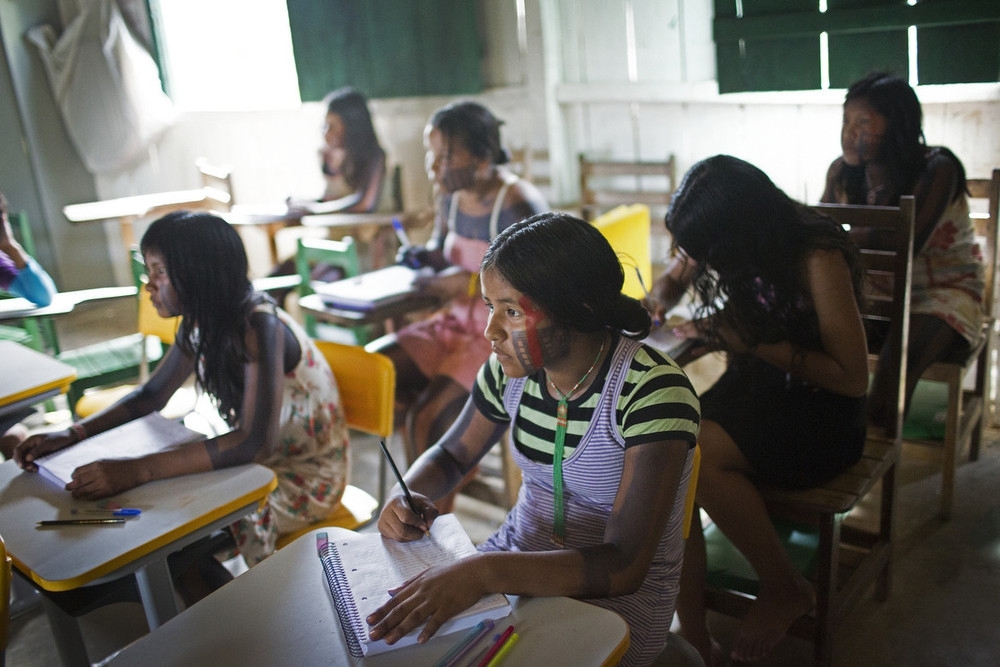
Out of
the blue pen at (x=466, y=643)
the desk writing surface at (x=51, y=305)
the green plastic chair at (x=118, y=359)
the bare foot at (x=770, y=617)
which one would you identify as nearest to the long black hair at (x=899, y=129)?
the bare foot at (x=770, y=617)

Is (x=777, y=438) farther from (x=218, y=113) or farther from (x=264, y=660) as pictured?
(x=218, y=113)

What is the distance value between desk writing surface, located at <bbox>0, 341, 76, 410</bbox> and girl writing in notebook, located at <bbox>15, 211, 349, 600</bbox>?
31 cm

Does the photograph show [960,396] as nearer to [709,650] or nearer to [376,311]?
[709,650]

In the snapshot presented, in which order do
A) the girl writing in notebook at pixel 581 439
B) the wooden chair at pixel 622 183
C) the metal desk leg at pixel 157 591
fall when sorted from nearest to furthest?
the girl writing in notebook at pixel 581 439, the metal desk leg at pixel 157 591, the wooden chair at pixel 622 183

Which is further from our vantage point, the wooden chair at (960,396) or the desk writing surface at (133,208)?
the desk writing surface at (133,208)

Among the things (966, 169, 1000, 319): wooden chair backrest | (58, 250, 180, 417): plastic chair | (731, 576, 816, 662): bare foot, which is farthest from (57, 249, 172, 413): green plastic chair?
(966, 169, 1000, 319): wooden chair backrest

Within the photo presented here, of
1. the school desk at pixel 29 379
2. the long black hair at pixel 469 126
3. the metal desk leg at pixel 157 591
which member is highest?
the long black hair at pixel 469 126

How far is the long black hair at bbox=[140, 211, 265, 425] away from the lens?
2045mm

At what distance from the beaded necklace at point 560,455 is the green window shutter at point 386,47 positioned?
3.29m

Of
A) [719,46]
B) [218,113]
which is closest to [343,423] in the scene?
[719,46]

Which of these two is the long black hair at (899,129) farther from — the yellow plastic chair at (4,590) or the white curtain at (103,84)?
the white curtain at (103,84)

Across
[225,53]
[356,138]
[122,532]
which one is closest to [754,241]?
[122,532]

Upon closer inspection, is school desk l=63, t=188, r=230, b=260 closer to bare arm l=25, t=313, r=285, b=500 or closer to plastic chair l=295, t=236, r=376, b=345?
plastic chair l=295, t=236, r=376, b=345

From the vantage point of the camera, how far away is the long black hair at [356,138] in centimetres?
478
